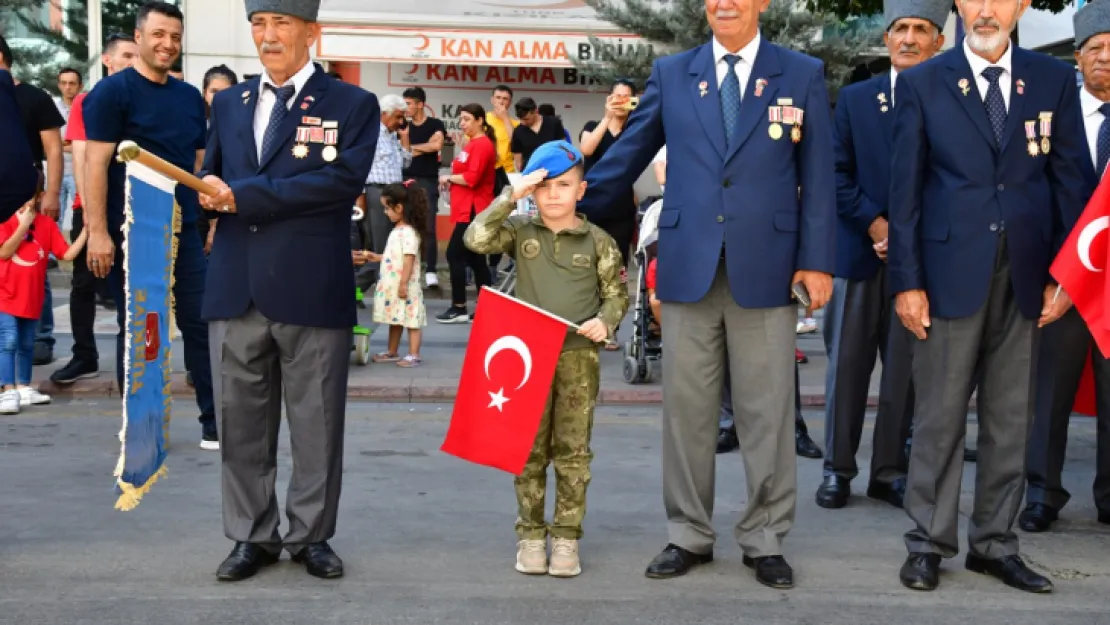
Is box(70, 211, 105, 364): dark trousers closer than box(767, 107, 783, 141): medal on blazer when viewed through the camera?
No

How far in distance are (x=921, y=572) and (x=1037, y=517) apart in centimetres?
125

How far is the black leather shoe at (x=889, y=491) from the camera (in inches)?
274

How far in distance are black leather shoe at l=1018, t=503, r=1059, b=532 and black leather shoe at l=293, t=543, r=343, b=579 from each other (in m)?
3.04

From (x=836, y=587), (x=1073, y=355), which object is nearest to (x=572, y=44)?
(x=1073, y=355)

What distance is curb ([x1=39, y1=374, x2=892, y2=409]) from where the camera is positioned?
9742mm

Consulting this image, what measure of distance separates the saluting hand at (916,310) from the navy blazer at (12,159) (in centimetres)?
334

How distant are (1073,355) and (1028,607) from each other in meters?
1.75

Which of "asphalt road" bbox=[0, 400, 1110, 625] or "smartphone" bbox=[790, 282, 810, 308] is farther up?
"smartphone" bbox=[790, 282, 810, 308]

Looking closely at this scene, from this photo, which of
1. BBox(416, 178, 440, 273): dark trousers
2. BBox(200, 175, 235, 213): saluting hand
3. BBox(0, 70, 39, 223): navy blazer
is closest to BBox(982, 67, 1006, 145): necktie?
BBox(200, 175, 235, 213): saluting hand

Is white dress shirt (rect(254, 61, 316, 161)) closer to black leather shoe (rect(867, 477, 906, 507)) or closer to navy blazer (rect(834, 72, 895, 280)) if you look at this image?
navy blazer (rect(834, 72, 895, 280))

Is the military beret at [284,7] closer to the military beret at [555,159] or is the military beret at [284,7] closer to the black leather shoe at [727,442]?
the military beret at [555,159]

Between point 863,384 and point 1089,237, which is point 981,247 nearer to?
point 1089,237

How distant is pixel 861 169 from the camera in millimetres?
6941

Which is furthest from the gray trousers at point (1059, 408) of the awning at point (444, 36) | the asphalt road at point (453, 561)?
the awning at point (444, 36)
